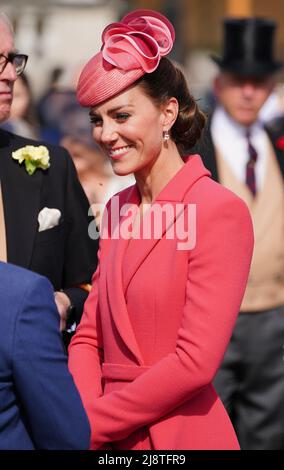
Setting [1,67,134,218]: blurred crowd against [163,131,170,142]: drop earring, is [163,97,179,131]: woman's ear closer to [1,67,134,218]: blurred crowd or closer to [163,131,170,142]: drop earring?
[163,131,170,142]: drop earring

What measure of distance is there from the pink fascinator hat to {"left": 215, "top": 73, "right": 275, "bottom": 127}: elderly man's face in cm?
268

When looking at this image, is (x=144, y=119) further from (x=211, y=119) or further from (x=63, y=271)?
(x=211, y=119)

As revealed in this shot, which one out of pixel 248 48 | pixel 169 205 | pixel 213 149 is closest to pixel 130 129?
pixel 169 205

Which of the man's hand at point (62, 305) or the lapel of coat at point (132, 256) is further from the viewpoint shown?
the man's hand at point (62, 305)

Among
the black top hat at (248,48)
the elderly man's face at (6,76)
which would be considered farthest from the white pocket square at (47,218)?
the black top hat at (248,48)

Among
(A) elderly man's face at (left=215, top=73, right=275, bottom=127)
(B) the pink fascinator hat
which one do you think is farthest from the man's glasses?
(A) elderly man's face at (left=215, top=73, right=275, bottom=127)

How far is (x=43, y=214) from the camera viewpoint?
4.42 m

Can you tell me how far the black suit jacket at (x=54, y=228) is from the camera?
14.3ft

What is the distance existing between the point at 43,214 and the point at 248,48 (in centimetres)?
344

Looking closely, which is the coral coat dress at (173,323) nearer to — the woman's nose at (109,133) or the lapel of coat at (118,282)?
the lapel of coat at (118,282)

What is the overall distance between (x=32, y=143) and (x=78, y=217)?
A: 0.32m

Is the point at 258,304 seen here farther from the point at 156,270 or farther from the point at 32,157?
the point at 156,270
